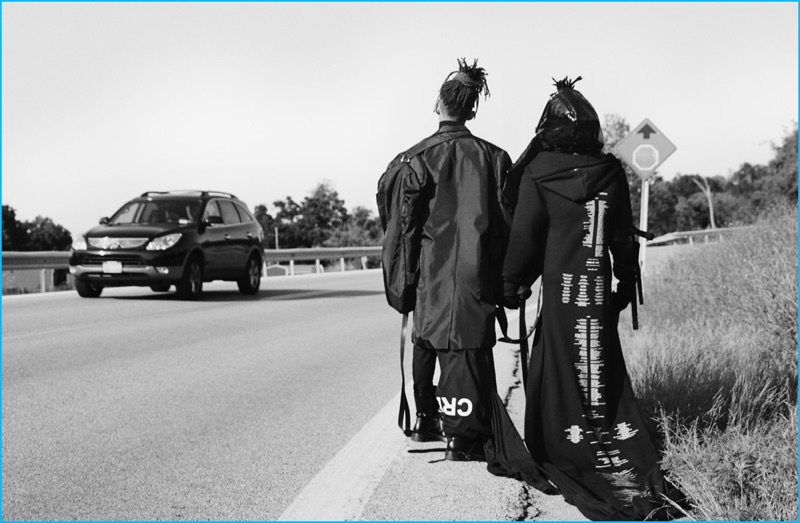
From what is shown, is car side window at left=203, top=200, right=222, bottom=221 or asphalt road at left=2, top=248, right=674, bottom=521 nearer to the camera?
asphalt road at left=2, top=248, right=674, bottom=521

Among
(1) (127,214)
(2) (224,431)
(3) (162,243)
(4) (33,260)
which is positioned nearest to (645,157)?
(3) (162,243)

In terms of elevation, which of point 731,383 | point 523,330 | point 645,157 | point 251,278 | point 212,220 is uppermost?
point 645,157

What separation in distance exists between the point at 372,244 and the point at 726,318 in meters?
29.8

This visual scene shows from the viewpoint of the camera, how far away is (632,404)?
4348mm

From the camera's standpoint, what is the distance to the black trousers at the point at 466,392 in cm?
475

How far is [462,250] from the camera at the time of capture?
4.67 meters

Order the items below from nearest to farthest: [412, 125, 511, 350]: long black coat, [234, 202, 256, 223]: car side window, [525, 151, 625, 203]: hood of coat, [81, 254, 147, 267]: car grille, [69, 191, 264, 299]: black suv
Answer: [525, 151, 625, 203]: hood of coat
[412, 125, 511, 350]: long black coat
[81, 254, 147, 267]: car grille
[69, 191, 264, 299]: black suv
[234, 202, 256, 223]: car side window

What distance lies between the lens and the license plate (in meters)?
15.8

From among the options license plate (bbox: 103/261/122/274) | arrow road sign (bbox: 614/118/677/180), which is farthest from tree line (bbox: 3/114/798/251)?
license plate (bbox: 103/261/122/274)

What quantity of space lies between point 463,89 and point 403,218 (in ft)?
2.45

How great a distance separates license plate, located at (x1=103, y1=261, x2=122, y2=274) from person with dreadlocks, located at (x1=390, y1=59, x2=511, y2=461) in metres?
12.0

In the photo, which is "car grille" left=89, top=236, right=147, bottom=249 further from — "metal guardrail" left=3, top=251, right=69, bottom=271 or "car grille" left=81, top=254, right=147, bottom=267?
"metal guardrail" left=3, top=251, right=69, bottom=271

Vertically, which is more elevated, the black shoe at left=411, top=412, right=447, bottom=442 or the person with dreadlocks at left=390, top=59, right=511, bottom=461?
the person with dreadlocks at left=390, top=59, right=511, bottom=461

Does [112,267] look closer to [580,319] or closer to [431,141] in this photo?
[431,141]
